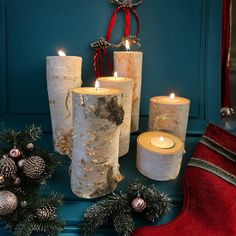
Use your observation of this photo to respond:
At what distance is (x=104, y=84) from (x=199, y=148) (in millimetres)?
266

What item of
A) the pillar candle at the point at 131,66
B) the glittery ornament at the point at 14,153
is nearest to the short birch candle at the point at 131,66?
the pillar candle at the point at 131,66

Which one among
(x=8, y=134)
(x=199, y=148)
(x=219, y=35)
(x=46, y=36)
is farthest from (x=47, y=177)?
(x=219, y=35)

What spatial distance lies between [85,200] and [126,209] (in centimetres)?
10

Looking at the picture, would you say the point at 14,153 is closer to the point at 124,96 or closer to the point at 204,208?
the point at 124,96

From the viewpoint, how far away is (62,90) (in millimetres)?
785

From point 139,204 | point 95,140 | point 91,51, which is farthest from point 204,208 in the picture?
point 91,51

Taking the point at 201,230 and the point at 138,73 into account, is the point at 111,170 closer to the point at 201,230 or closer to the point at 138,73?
the point at 201,230

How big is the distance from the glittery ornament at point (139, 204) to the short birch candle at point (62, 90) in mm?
276

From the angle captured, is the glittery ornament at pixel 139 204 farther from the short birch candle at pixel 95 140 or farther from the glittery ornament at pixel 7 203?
the glittery ornament at pixel 7 203

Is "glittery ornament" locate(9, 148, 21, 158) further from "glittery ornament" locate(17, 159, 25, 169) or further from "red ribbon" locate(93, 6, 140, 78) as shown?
"red ribbon" locate(93, 6, 140, 78)

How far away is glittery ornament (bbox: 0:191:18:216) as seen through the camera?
1.73 ft

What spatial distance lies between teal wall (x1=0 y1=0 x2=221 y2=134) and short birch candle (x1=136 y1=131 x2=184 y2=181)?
0.25 m

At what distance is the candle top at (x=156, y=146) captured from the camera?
0.69m

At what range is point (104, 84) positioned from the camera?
75 centimetres
